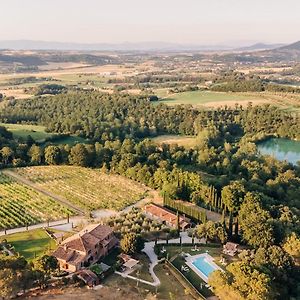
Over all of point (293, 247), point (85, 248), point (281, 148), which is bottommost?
point (281, 148)

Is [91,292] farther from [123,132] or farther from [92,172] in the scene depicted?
[123,132]

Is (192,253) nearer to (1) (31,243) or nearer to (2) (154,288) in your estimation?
(2) (154,288)

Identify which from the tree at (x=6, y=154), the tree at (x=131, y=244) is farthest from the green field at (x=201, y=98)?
the tree at (x=131, y=244)

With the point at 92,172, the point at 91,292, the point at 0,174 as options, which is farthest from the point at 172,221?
the point at 0,174

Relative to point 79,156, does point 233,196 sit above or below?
below

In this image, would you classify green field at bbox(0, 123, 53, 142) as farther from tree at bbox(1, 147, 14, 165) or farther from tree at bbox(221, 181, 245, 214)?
tree at bbox(221, 181, 245, 214)

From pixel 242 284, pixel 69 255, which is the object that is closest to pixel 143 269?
pixel 69 255

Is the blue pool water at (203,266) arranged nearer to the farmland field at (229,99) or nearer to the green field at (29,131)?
the green field at (29,131)
